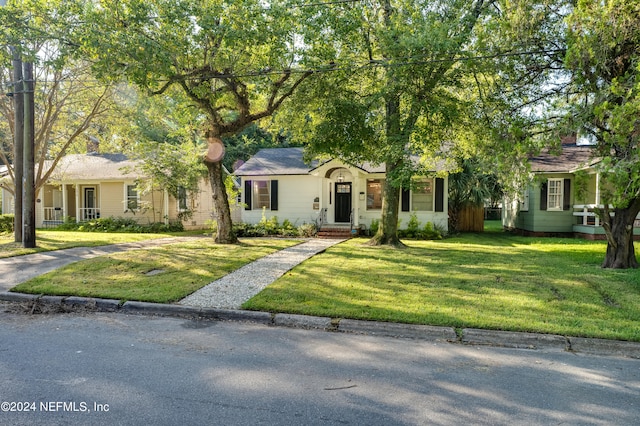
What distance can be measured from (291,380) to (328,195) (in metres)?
15.4

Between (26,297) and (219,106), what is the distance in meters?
8.54

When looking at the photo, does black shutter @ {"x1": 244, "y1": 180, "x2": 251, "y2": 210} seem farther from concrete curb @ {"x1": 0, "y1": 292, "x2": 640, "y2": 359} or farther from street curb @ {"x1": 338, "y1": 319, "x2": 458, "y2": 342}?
street curb @ {"x1": 338, "y1": 319, "x2": 458, "y2": 342}

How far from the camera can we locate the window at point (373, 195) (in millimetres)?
18578

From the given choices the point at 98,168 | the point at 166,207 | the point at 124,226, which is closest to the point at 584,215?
the point at 166,207

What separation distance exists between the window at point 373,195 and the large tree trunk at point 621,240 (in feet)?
33.1

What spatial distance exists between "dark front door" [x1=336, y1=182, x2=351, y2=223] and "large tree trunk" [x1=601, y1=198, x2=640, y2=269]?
11030mm

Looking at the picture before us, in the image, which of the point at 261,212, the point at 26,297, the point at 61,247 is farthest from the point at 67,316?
the point at 261,212

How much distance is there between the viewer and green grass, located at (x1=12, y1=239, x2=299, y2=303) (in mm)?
6766

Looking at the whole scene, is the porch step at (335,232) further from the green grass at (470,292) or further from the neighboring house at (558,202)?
the neighboring house at (558,202)

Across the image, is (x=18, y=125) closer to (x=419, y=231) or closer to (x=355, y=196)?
(x=355, y=196)

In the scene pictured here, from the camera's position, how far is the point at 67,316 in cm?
592

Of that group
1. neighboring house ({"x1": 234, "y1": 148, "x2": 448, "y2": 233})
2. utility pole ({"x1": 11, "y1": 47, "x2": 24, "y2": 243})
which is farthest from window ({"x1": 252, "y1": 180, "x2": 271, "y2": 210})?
utility pole ({"x1": 11, "y1": 47, "x2": 24, "y2": 243})

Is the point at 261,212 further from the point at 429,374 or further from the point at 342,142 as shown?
the point at 429,374

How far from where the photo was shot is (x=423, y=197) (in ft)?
59.4
